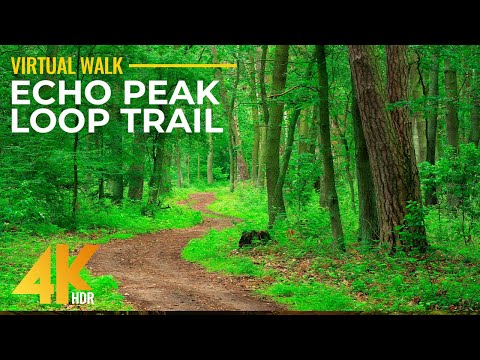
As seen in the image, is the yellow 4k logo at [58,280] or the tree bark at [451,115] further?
the tree bark at [451,115]

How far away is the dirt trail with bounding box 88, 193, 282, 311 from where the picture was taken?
25.2 feet

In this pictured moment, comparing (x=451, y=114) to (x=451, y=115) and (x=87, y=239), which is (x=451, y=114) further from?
(x=87, y=239)

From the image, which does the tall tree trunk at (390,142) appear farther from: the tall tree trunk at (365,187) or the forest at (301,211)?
the tall tree trunk at (365,187)

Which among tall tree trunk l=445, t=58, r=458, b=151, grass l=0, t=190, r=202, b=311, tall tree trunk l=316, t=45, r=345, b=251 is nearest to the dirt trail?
grass l=0, t=190, r=202, b=311

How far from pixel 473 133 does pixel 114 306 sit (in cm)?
1087

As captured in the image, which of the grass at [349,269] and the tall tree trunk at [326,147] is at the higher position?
the tall tree trunk at [326,147]

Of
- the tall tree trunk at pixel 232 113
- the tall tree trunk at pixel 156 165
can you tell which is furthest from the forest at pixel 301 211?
the tall tree trunk at pixel 232 113

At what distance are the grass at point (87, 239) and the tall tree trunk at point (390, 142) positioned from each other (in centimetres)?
460

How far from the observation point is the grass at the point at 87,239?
731 cm

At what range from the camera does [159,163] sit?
1827cm

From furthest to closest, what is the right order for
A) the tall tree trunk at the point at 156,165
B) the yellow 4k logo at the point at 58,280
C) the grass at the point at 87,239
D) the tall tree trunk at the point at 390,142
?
1. the tall tree trunk at the point at 156,165
2. the tall tree trunk at the point at 390,142
3. the grass at the point at 87,239
4. the yellow 4k logo at the point at 58,280

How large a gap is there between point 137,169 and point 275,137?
651cm

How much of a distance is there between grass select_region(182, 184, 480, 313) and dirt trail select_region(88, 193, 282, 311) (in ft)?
1.36

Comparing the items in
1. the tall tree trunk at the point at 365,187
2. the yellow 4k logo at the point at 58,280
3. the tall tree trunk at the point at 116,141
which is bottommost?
the yellow 4k logo at the point at 58,280
